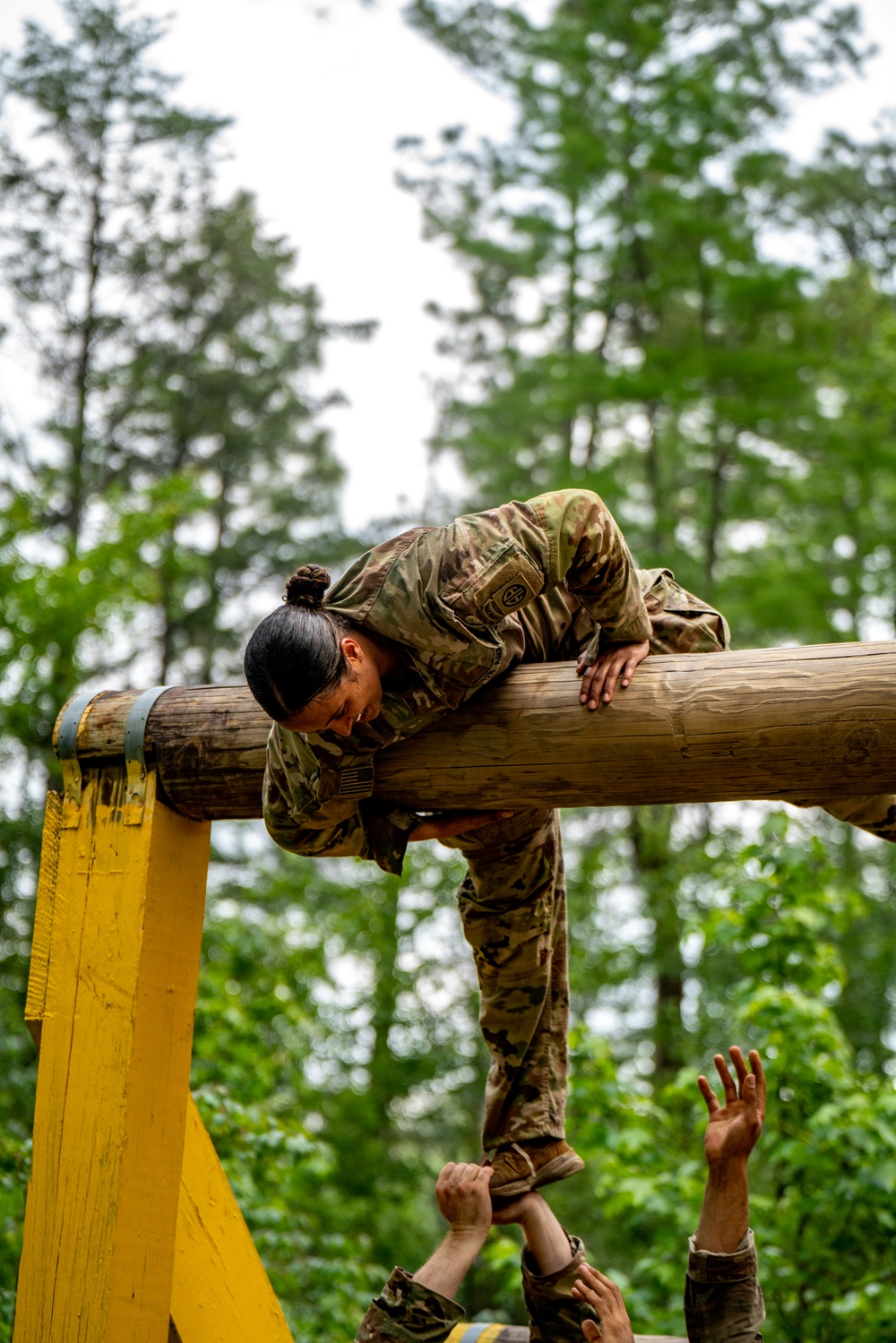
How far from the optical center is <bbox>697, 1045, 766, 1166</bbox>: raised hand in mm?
2795

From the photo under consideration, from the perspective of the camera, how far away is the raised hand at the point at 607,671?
2.35 metres

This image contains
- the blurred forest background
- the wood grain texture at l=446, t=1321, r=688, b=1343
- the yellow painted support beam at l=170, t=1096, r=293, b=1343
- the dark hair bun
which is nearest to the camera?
the dark hair bun

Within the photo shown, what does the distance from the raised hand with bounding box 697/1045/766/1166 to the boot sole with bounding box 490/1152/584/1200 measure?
13.3 inches

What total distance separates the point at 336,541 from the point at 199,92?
449 centimetres

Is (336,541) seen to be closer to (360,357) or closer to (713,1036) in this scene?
(360,357)

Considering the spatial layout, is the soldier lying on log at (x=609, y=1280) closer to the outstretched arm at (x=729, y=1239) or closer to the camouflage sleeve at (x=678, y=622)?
the outstretched arm at (x=729, y=1239)

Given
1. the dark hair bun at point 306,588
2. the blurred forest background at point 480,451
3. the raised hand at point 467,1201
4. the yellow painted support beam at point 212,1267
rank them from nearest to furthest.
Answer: the dark hair bun at point 306,588, the yellow painted support beam at point 212,1267, the raised hand at point 467,1201, the blurred forest background at point 480,451

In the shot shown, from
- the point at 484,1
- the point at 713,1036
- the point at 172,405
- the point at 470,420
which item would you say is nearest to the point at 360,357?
the point at 470,420

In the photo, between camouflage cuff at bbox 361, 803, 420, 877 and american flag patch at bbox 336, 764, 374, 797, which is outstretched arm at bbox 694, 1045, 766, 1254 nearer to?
camouflage cuff at bbox 361, 803, 420, 877

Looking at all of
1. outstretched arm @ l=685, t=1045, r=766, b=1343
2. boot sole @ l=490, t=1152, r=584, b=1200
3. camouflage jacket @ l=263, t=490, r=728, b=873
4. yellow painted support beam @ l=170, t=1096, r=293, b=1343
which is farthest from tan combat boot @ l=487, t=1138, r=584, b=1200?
camouflage jacket @ l=263, t=490, r=728, b=873

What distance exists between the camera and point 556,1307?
2.94m

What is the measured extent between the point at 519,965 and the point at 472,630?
1023mm

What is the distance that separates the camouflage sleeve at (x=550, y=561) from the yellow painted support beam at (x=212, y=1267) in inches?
51.4

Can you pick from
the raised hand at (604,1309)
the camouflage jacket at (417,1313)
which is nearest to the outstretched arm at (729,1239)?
the raised hand at (604,1309)
